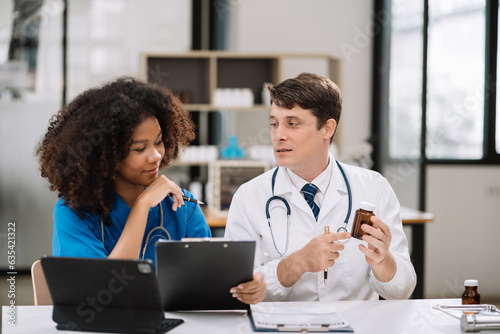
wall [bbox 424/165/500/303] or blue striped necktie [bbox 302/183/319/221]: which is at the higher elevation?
blue striped necktie [bbox 302/183/319/221]

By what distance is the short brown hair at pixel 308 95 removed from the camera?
2.10 m

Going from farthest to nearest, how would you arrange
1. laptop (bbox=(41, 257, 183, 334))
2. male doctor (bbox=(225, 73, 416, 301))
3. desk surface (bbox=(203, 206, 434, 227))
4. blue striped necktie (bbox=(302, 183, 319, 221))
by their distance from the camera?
desk surface (bbox=(203, 206, 434, 227)), blue striped necktie (bbox=(302, 183, 319, 221)), male doctor (bbox=(225, 73, 416, 301)), laptop (bbox=(41, 257, 183, 334))

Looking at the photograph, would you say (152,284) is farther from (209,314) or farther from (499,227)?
(499,227)

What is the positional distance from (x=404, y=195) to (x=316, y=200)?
7.55ft

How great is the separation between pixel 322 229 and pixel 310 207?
0.09m

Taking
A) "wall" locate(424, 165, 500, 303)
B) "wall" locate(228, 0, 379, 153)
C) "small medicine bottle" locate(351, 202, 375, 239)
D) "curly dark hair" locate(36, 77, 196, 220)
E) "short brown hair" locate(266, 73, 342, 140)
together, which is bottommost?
"wall" locate(424, 165, 500, 303)

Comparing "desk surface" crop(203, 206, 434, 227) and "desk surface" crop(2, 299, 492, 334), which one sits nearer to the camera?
"desk surface" crop(2, 299, 492, 334)

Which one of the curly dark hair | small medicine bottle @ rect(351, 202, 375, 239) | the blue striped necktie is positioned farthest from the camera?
the blue striped necktie

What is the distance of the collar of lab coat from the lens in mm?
2150

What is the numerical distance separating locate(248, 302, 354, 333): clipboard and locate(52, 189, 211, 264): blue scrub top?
41 centimetres

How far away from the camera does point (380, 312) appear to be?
178 centimetres

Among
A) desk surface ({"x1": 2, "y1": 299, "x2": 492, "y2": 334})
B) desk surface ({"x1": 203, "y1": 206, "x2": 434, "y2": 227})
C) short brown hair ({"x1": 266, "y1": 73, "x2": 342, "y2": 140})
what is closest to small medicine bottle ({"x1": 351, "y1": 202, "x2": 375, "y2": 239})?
desk surface ({"x1": 2, "y1": 299, "x2": 492, "y2": 334})

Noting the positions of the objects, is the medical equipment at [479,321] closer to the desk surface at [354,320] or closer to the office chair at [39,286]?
the desk surface at [354,320]

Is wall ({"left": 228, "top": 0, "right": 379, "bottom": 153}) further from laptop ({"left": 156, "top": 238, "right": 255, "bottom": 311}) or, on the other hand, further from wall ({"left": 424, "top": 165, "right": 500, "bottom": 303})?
laptop ({"left": 156, "top": 238, "right": 255, "bottom": 311})
